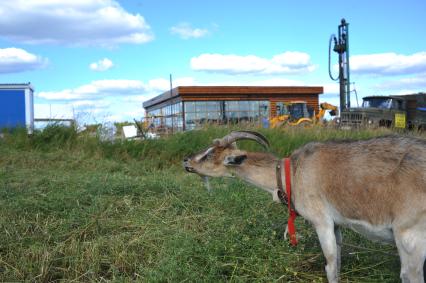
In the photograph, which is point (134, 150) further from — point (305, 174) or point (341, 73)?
point (341, 73)

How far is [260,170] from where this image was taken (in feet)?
18.9

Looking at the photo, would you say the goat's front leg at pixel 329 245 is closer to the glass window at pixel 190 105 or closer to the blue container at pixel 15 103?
the blue container at pixel 15 103

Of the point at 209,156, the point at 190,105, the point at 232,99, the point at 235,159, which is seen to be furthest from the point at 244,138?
the point at 232,99

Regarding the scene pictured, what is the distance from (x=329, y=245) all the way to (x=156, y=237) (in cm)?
232

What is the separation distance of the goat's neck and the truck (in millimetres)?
20831

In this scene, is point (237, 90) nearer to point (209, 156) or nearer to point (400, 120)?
point (400, 120)

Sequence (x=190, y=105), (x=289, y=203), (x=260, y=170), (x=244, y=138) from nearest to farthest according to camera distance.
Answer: (x=289, y=203) < (x=260, y=170) < (x=244, y=138) < (x=190, y=105)

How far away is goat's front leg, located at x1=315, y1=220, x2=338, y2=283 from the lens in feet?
16.3

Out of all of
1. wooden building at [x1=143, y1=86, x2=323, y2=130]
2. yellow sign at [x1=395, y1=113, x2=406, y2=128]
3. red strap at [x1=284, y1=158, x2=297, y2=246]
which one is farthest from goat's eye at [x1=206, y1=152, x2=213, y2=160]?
wooden building at [x1=143, y1=86, x2=323, y2=130]

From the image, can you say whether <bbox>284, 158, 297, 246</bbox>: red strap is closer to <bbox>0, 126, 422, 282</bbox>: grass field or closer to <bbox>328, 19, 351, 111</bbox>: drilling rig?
<bbox>0, 126, 422, 282</bbox>: grass field

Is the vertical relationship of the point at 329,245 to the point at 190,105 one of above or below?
below

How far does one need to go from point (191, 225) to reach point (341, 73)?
30334mm

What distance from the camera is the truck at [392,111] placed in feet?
88.5

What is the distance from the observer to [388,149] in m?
5.00
